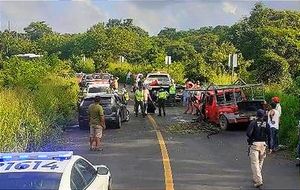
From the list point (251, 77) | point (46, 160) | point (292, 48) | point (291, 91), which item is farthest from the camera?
point (292, 48)

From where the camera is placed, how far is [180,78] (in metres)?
44.2

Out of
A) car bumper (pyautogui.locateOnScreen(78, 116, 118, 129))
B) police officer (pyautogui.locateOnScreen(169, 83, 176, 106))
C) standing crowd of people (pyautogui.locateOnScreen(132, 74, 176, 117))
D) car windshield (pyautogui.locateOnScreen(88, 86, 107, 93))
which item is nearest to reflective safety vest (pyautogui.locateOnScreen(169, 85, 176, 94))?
police officer (pyautogui.locateOnScreen(169, 83, 176, 106))

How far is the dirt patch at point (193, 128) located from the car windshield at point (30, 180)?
13591 mm

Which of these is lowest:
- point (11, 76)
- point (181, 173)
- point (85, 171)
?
point (181, 173)

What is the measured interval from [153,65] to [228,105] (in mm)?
34576

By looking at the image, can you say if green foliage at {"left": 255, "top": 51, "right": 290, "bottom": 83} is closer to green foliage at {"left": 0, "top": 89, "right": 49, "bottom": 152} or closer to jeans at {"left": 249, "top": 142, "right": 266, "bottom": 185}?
green foliage at {"left": 0, "top": 89, "right": 49, "bottom": 152}

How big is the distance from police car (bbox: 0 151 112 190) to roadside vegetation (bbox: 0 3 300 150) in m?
6.49

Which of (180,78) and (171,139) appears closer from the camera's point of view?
(171,139)

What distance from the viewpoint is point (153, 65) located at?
184 feet

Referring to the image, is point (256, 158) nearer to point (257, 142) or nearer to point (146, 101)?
point (257, 142)

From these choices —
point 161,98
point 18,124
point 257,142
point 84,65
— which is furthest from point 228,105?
point 84,65

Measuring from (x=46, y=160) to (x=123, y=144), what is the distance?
11.0m

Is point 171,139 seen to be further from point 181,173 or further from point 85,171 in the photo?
point 85,171

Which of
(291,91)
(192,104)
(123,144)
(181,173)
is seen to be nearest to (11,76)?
(192,104)
